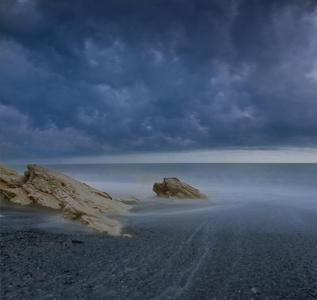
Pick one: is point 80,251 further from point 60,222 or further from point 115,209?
point 115,209

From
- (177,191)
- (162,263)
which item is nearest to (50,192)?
(177,191)

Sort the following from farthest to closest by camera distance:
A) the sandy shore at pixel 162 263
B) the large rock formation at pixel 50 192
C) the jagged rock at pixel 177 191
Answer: the jagged rock at pixel 177 191 < the large rock formation at pixel 50 192 < the sandy shore at pixel 162 263

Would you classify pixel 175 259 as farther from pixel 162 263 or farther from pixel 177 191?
pixel 177 191

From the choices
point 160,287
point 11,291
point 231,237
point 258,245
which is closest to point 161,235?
point 231,237

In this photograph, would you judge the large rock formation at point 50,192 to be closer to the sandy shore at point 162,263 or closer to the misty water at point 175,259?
the misty water at point 175,259

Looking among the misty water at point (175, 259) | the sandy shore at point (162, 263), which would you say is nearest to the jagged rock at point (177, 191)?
the misty water at point (175, 259)

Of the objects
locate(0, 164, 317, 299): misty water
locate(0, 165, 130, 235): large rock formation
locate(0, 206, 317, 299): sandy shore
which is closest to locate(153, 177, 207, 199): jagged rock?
locate(0, 165, 130, 235): large rock formation

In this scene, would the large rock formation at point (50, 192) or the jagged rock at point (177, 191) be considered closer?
the large rock formation at point (50, 192)

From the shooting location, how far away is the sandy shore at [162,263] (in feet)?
15.4

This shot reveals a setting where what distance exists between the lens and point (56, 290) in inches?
180

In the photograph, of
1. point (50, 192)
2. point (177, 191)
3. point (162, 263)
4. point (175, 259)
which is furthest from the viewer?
point (177, 191)

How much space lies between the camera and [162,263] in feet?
20.2

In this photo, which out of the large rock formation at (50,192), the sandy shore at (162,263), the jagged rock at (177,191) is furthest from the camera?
the jagged rock at (177,191)

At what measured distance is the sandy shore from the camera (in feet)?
15.4
